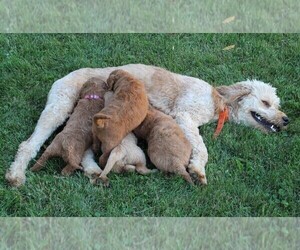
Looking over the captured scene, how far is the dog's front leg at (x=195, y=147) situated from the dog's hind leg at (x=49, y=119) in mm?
1072

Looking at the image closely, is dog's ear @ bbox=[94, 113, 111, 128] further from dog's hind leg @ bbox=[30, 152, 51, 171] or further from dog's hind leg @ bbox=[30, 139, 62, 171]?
dog's hind leg @ bbox=[30, 152, 51, 171]

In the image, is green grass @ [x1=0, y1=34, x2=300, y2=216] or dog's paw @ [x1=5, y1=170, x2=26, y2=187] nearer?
green grass @ [x1=0, y1=34, x2=300, y2=216]

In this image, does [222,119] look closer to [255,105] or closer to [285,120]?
[255,105]

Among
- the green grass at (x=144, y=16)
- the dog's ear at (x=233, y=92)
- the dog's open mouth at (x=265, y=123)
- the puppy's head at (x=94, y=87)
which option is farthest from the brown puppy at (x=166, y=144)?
the green grass at (x=144, y=16)

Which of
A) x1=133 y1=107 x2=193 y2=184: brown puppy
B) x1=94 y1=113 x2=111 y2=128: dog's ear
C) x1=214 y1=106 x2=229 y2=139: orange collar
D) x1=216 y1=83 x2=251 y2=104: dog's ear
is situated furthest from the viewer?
x1=216 y1=83 x2=251 y2=104: dog's ear

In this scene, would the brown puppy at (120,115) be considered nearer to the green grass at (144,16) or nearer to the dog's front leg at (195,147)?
the dog's front leg at (195,147)

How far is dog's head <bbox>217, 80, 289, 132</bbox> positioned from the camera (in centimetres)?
666

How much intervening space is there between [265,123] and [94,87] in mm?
1808

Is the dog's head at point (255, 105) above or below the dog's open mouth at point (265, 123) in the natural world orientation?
above

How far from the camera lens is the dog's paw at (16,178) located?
545cm

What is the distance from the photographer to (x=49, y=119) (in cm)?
616

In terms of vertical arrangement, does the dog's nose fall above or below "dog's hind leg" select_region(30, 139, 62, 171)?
below

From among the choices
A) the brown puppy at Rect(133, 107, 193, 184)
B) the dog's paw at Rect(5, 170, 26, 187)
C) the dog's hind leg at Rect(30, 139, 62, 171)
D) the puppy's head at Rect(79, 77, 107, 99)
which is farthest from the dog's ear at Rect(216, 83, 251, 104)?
the dog's paw at Rect(5, 170, 26, 187)

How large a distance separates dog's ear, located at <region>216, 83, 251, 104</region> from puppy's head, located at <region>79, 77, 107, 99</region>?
50.7 inches
